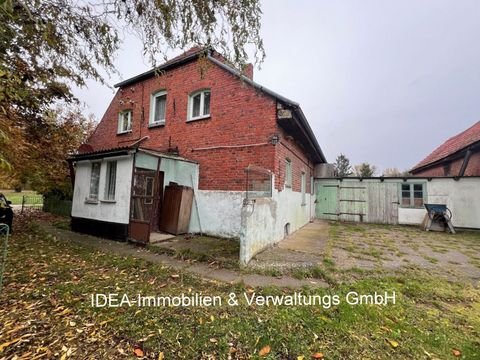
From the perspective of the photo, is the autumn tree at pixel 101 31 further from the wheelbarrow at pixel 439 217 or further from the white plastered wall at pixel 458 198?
the white plastered wall at pixel 458 198

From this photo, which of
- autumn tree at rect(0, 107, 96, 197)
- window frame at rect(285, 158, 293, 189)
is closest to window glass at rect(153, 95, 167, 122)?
autumn tree at rect(0, 107, 96, 197)

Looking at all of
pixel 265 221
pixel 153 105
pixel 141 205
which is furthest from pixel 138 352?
pixel 153 105

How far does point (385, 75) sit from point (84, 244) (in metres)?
16.0

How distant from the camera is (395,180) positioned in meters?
12.3

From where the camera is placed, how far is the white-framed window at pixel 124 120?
978 cm

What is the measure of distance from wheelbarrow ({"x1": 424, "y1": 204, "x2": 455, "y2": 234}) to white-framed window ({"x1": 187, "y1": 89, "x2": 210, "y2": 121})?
1097 cm

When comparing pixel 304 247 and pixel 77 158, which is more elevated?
pixel 77 158

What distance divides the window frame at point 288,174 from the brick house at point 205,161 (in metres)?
0.04

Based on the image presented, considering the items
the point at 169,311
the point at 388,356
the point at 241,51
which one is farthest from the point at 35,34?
the point at 388,356

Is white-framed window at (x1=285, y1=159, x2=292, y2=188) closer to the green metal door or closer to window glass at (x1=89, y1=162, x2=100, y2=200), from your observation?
window glass at (x1=89, y1=162, x2=100, y2=200)

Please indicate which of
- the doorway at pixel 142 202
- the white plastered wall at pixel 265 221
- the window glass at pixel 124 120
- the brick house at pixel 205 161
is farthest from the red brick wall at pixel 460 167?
the window glass at pixel 124 120

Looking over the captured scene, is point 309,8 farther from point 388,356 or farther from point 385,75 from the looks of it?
point 385,75

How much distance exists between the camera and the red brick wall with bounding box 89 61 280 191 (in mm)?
6379

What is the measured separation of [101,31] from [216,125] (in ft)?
11.9
